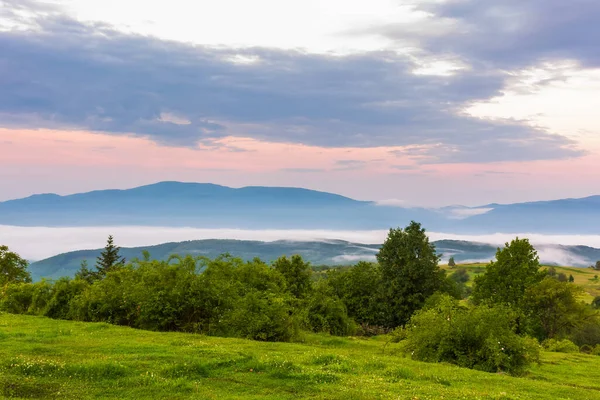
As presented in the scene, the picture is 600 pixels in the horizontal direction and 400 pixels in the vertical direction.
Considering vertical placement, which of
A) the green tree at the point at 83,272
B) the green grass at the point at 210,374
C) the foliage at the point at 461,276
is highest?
the green tree at the point at 83,272

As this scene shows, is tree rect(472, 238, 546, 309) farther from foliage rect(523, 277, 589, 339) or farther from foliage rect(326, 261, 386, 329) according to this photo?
foliage rect(326, 261, 386, 329)

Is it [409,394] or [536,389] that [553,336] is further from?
[409,394]

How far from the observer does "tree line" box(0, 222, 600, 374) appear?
28.0 m

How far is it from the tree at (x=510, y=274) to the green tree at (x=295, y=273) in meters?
24.1

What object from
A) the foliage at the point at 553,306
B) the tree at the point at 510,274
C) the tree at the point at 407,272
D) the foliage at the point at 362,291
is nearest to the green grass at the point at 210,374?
the foliage at the point at 553,306

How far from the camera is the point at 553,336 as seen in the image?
2502 inches

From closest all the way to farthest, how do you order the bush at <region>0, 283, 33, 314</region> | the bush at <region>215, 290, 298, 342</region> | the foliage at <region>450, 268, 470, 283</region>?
the bush at <region>215, 290, 298, 342</region> → the bush at <region>0, 283, 33, 314</region> → the foliage at <region>450, 268, 470, 283</region>

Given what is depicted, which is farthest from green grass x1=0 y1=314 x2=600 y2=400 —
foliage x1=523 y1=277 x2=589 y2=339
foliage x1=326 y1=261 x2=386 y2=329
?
foliage x1=326 y1=261 x2=386 y2=329

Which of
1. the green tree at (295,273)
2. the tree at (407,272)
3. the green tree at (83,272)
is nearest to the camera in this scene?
the green tree at (83,272)

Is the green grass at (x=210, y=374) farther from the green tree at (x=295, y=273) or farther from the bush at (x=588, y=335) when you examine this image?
the bush at (x=588, y=335)

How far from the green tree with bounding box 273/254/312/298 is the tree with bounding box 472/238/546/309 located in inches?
949

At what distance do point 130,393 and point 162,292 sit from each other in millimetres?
18772

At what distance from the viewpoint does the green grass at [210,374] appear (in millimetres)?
16359

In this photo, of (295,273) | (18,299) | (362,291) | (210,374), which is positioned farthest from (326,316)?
(210,374)
